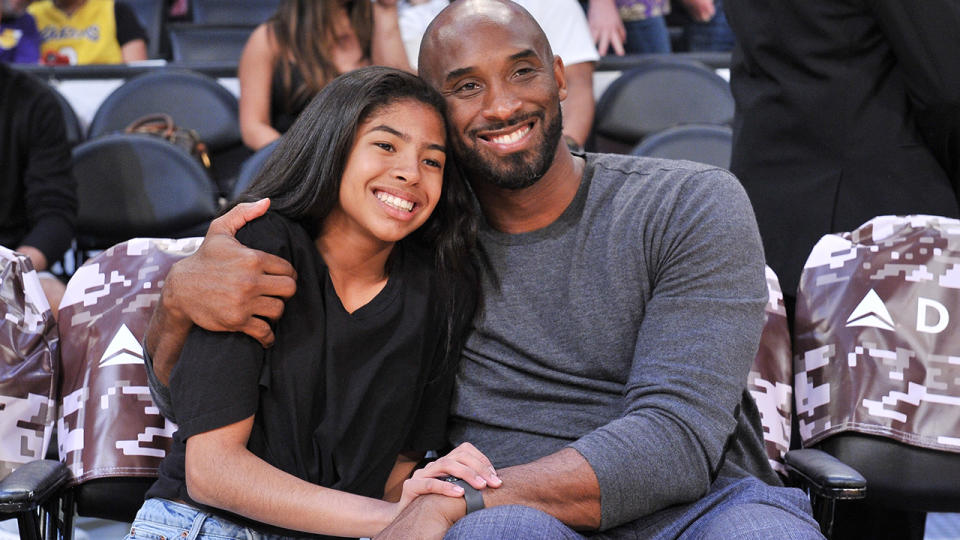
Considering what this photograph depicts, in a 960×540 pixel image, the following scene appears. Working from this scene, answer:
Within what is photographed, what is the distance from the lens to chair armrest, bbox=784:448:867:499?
190 cm

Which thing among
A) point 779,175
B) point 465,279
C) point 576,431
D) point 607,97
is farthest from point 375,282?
point 607,97

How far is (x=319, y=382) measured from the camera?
1923 mm

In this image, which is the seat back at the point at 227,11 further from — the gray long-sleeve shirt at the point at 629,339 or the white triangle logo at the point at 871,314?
the white triangle logo at the point at 871,314

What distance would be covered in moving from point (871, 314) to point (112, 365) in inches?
60.5

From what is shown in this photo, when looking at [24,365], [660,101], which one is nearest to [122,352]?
[24,365]

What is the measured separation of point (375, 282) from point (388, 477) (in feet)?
1.18

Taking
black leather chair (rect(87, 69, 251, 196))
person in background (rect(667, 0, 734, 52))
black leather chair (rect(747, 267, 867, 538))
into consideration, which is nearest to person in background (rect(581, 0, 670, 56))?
person in background (rect(667, 0, 734, 52))

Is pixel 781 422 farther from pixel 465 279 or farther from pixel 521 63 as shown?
pixel 521 63

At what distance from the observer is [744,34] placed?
100 inches

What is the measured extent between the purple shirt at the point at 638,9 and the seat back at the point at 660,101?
57cm

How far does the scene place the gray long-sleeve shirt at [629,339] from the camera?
5.82ft

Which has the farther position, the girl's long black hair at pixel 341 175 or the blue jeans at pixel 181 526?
the girl's long black hair at pixel 341 175

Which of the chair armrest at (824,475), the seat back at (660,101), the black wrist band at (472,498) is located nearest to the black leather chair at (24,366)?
the black wrist band at (472,498)

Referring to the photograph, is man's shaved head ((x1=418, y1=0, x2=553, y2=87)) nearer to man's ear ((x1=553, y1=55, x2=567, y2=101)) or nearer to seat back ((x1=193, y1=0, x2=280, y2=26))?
man's ear ((x1=553, y1=55, x2=567, y2=101))
